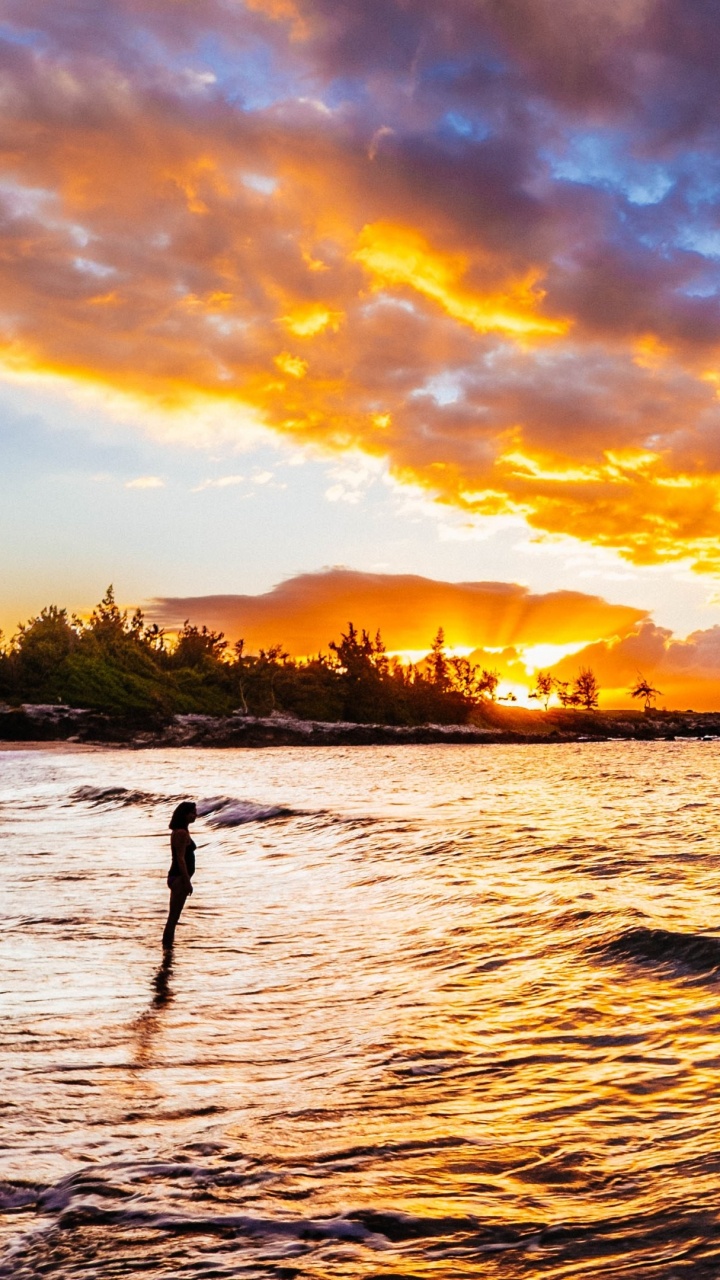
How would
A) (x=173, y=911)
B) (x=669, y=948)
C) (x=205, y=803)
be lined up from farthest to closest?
1. (x=205, y=803)
2. (x=173, y=911)
3. (x=669, y=948)

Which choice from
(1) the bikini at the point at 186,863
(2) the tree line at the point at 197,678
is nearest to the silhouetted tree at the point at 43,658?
(2) the tree line at the point at 197,678

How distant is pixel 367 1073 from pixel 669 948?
4.61 m

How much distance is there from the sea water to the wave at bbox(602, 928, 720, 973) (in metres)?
0.04

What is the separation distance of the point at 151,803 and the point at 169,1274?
26440 millimetres

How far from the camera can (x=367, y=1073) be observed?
6.85m

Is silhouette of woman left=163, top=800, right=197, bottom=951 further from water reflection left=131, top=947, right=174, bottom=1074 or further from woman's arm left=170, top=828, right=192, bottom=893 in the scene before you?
water reflection left=131, top=947, right=174, bottom=1074

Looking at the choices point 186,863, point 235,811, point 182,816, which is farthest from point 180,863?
point 235,811

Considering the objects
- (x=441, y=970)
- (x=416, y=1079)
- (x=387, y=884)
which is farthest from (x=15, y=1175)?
(x=387, y=884)

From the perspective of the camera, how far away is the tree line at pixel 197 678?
10781 centimetres

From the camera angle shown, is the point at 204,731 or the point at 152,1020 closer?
the point at 152,1020

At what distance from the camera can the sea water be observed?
461cm

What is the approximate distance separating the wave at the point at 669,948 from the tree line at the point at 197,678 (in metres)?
98.5

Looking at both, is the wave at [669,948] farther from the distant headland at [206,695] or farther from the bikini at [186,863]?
the distant headland at [206,695]

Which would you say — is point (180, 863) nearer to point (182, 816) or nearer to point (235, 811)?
point (182, 816)
